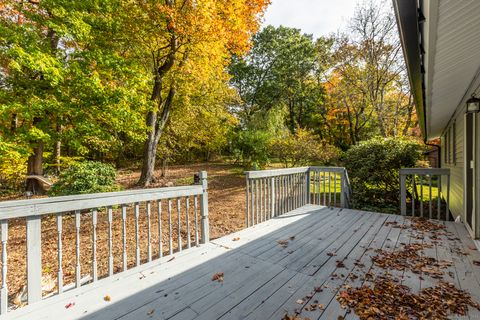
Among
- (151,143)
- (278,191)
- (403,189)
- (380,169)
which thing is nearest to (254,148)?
(151,143)

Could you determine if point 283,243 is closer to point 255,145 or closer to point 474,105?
point 474,105

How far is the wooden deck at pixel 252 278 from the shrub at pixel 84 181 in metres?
4.21

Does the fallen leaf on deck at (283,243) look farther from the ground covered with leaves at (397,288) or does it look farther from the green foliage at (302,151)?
the green foliage at (302,151)

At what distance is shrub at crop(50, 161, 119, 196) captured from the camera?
5.81 m

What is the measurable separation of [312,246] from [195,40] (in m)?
7.59

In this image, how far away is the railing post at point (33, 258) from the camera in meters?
1.81

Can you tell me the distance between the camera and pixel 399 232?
3.82 m

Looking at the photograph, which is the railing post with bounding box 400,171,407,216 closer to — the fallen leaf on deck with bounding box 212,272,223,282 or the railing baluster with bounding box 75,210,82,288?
the fallen leaf on deck with bounding box 212,272,223,282

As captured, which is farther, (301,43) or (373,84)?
(301,43)

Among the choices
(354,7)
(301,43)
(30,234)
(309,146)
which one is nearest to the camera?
(30,234)

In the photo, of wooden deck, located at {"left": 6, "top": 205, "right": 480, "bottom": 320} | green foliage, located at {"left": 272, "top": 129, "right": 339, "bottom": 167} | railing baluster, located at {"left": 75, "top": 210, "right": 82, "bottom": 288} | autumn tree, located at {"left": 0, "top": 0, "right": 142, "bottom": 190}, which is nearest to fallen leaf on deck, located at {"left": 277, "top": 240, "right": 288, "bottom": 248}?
wooden deck, located at {"left": 6, "top": 205, "right": 480, "bottom": 320}

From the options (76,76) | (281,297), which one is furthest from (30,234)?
(76,76)

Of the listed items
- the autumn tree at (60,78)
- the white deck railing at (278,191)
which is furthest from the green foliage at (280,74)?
the white deck railing at (278,191)

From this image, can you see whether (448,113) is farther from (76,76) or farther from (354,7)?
(76,76)
